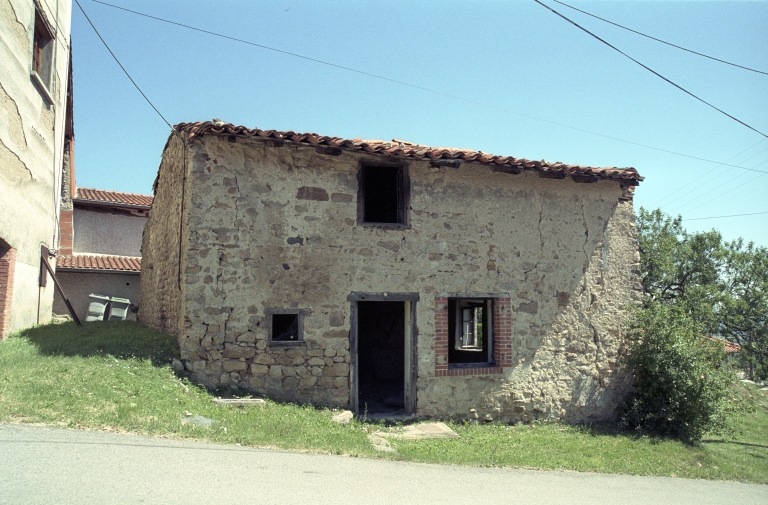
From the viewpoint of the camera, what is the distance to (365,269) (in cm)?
918

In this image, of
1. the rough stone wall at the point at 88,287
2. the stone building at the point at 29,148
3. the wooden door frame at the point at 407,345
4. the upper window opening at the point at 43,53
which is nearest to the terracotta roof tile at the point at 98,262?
the rough stone wall at the point at 88,287

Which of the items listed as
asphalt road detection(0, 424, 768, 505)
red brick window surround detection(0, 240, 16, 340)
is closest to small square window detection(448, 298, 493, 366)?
asphalt road detection(0, 424, 768, 505)

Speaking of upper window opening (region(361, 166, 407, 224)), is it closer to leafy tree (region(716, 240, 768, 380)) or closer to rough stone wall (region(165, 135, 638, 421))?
rough stone wall (region(165, 135, 638, 421))

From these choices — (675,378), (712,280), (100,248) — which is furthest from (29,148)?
(712,280)

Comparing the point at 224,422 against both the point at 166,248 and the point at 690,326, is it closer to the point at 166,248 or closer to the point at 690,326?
the point at 166,248

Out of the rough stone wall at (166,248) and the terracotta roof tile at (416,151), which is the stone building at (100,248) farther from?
the terracotta roof tile at (416,151)

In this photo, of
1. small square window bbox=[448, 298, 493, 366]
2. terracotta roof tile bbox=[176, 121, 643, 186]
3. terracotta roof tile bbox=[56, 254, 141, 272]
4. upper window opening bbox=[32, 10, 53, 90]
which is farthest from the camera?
terracotta roof tile bbox=[56, 254, 141, 272]

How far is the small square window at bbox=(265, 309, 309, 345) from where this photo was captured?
869 centimetres

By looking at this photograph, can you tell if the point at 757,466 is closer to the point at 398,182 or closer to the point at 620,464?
the point at 620,464

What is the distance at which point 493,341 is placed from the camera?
9.90 meters

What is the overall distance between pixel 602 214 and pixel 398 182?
13.3ft

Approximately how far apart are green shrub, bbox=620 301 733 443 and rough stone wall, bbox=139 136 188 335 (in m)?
8.27

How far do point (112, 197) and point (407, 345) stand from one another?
55.2 ft

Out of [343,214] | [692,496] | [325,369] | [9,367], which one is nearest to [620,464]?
[692,496]
